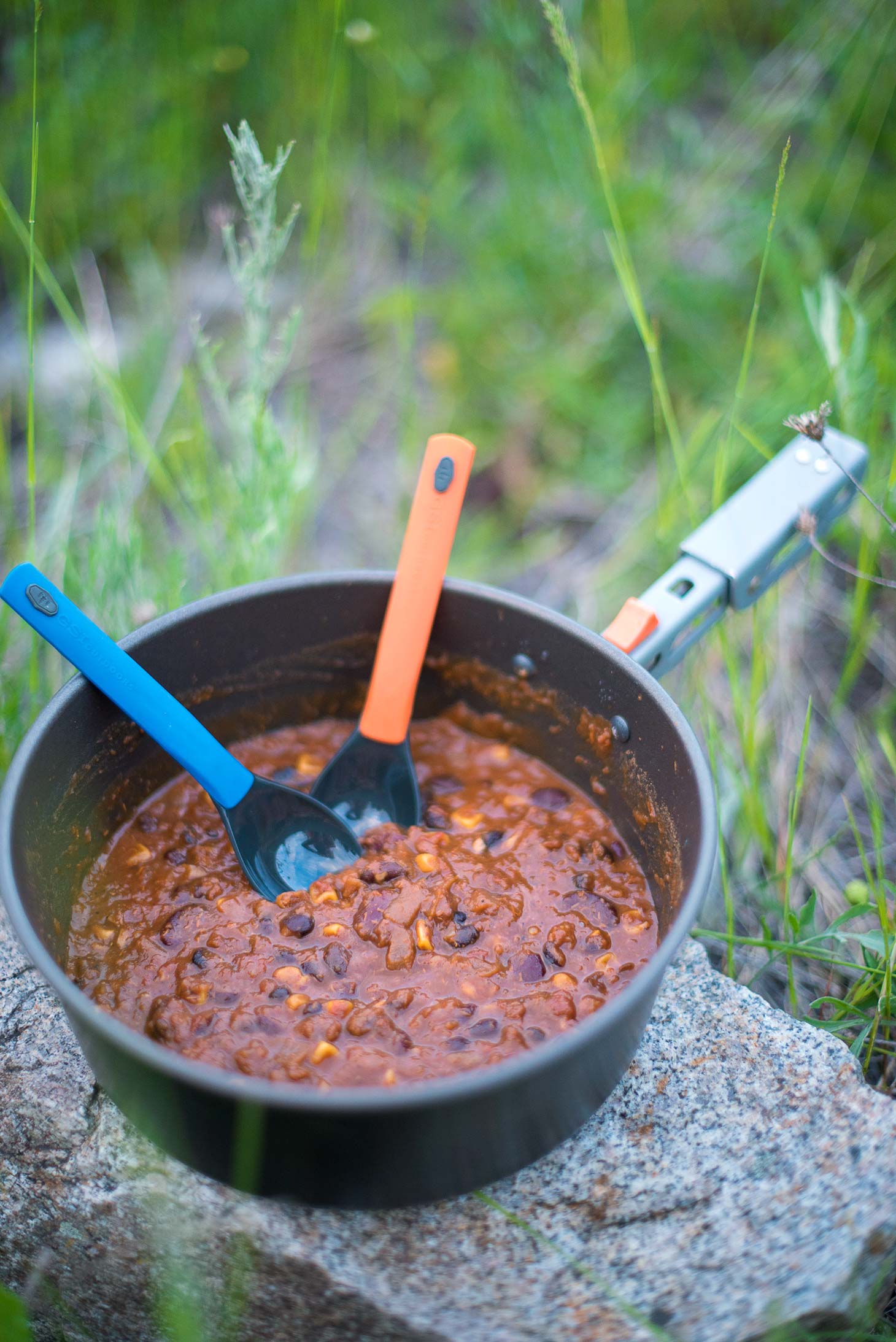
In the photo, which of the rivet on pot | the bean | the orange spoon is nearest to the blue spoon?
the orange spoon

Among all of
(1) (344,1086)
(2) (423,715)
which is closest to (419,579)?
(2) (423,715)

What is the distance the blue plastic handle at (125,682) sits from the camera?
155 cm

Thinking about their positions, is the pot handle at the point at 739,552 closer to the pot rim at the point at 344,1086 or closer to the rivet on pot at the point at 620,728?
the rivet on pot at the point at 620,728

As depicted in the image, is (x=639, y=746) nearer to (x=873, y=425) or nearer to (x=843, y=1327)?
(x=843, y=1327)

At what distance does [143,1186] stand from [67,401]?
113 inches

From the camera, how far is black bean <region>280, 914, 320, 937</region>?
5.42ft

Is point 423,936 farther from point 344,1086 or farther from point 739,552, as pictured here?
point 739,552

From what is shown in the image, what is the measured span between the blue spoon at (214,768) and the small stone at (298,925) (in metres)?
0.13

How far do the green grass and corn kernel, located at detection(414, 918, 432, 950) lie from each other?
3.33 feet

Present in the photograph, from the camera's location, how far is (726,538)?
6.45ft

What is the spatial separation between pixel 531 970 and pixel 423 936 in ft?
0.61

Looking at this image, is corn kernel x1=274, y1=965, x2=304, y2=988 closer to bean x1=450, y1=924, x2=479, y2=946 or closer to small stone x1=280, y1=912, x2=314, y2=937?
small stone x1=280, y1=912, x2=314, y2=937

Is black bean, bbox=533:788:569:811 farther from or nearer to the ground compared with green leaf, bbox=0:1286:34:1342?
farther from the ground

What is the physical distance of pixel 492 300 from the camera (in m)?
3.42
